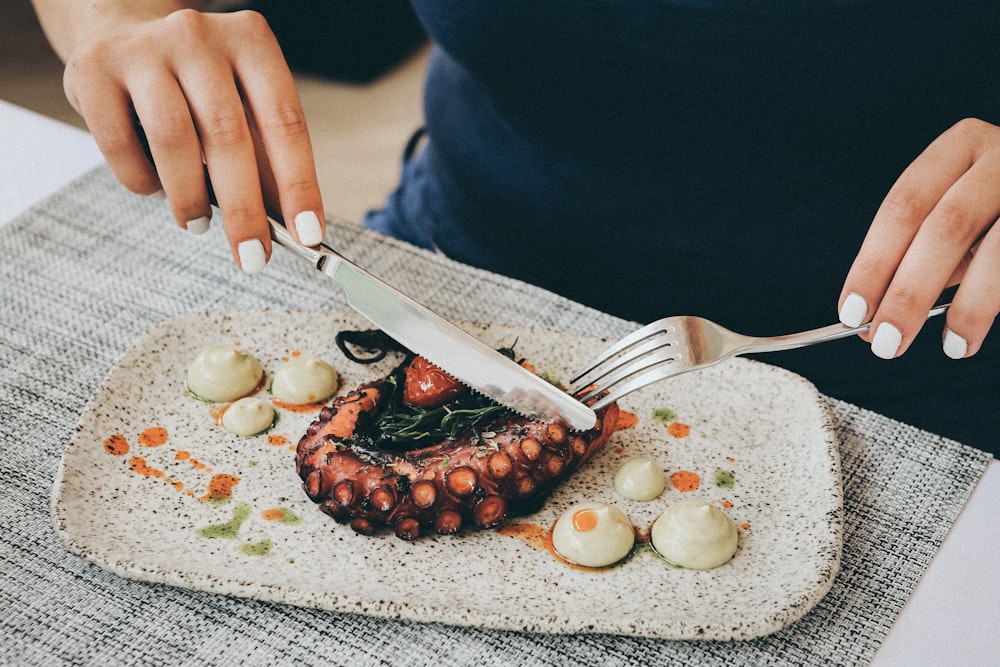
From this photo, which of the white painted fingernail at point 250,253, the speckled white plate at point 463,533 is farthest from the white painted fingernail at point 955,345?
the white painted fingernail at point 250,253

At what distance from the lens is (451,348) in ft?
3.41

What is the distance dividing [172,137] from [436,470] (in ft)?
1.63

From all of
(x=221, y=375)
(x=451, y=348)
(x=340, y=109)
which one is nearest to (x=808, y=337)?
(x=451, y=348)

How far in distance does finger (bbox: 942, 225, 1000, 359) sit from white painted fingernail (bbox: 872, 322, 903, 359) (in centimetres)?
8

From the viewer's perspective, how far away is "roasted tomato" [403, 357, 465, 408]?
109 cm

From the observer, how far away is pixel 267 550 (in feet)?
3.29

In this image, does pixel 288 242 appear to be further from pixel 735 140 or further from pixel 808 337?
pixel 735 140

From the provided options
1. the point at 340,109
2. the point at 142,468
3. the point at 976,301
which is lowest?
the point at 340,109

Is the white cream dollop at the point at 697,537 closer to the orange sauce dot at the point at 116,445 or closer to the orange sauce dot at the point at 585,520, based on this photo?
the orange sauce dot at the point at 585,520

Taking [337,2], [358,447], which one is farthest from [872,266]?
[337,2]

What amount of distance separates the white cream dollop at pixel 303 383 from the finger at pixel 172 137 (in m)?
0.25

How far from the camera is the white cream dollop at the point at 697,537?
988 mm

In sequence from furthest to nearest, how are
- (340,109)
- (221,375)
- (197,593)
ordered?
(340,109) < (221,375) < (197,593)

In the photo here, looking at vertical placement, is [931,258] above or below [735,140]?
above
